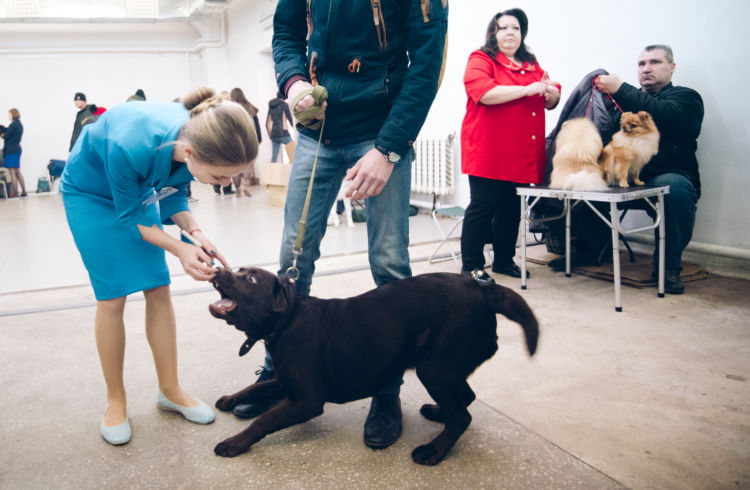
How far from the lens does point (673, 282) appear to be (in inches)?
123

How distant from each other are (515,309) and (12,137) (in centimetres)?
1186

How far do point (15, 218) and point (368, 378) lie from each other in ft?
25.3

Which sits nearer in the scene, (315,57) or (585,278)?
(315,57)

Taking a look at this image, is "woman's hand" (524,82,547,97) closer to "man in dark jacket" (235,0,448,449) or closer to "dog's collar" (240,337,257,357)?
"man in dark jacket" (235,0,448,449)

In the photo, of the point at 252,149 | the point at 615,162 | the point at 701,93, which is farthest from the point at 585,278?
the point at 252,149

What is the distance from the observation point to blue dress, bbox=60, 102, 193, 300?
1.48m

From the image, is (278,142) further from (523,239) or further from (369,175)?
(369,175)

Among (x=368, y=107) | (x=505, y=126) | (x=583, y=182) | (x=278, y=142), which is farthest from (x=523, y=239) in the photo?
(x=278, y=142)

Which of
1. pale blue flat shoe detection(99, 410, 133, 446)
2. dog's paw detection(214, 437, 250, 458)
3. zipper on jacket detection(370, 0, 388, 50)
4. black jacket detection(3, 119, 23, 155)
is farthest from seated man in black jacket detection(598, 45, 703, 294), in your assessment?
black jacket detection(3, 119, 23, 155)

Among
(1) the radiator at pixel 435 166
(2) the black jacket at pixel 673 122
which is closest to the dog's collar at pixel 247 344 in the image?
(2) the black jacket at pixel 673 122

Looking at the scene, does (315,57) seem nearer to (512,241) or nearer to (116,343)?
(116,343)

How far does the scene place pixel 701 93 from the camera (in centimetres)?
354

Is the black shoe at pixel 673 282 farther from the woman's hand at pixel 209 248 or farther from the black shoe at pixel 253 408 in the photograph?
the woman's hand at pixel 209 248

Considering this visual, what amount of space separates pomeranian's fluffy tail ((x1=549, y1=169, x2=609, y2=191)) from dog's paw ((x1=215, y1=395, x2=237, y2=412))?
7.29 feet
